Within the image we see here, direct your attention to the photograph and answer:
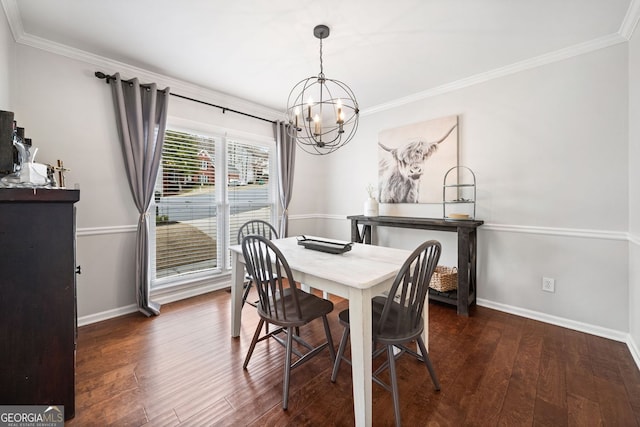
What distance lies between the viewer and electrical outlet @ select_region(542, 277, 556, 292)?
8.28 ft

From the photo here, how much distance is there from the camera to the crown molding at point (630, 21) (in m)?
1.83

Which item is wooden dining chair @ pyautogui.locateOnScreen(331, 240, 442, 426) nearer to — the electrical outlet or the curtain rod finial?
the electrical outlet

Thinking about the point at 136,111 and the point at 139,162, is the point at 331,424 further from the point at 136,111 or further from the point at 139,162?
the point at 136,111

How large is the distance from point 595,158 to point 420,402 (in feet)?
8.23

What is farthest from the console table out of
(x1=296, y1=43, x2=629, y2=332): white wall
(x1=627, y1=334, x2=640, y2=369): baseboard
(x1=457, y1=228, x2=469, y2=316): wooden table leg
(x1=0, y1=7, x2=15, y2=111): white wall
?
(x1=0, y1=7, x2=15, y2=111): white wall

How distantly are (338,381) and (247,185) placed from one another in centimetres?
279

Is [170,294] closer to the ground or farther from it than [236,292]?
closer to the ground

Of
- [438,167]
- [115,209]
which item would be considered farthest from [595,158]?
[115,209]

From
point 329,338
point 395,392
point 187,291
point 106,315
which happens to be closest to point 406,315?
point 395,392

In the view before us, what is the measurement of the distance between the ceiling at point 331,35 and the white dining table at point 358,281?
1.76 meters

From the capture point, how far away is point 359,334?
4.44 feet

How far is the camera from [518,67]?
8.67ft

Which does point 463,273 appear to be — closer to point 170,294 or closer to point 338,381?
point 338,381

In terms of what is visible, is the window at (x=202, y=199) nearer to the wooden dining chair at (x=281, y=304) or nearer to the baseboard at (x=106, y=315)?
the baseboard at (x=106, y=315)
